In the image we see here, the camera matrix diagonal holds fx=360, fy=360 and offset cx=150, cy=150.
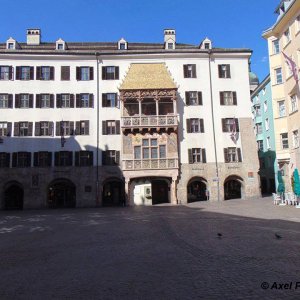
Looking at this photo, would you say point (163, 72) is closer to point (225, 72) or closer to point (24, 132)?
point (225, 72)

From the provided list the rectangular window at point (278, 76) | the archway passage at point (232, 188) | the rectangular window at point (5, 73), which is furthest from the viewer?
the archway passage at point (232, 188)

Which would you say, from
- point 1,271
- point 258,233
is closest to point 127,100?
point 258,233

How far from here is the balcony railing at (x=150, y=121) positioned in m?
39.3

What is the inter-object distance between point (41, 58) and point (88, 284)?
37514 millimetres

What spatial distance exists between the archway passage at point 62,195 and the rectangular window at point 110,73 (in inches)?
514

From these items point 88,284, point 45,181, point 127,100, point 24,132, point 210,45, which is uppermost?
point 210,45

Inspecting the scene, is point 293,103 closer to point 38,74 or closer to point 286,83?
point 286,83

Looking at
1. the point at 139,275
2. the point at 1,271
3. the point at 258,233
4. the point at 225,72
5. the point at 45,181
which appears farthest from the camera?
the point at 225,72

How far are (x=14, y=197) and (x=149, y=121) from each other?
58.1ft

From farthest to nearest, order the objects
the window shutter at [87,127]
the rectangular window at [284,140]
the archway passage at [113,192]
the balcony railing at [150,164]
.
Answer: the archway passage at [113,192] → the window shutter at [87,127] → the balcony railing at [150,164] → the rectangular window at [284,140]

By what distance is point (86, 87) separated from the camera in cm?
4100

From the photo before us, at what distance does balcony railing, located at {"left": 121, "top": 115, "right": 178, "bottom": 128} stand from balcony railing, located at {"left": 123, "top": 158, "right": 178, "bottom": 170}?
3817 millimetres

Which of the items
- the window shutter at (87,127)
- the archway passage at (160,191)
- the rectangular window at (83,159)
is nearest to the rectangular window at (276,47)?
the archway passage at (160,191)

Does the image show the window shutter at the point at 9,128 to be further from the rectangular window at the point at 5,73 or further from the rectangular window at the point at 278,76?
the rectangular window at the point at 278,76
